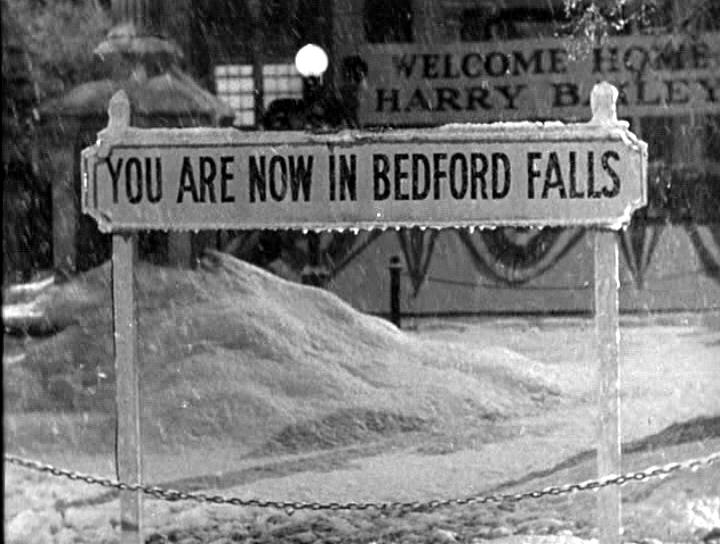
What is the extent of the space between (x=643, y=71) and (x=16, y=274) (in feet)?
16.7

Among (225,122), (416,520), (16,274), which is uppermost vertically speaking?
(225,122)

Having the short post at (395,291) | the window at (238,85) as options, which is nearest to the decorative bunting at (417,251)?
the short post at (395,291)

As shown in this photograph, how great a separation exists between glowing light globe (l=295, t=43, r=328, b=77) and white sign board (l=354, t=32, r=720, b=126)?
406 mm

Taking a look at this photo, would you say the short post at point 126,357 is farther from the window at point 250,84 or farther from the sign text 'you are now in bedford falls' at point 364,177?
the window at point 250,84

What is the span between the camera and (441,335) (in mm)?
11070

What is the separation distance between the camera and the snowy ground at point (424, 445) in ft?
26.3

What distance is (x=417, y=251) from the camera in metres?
11.7

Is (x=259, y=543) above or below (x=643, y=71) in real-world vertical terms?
below

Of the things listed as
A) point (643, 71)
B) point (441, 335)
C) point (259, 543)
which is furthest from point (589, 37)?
point (259, 543)

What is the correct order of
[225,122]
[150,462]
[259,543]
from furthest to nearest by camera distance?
[225,122] → [150,462] → [259,543]

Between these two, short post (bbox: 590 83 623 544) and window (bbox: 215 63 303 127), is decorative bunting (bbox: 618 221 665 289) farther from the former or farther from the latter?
short post (bbox: 590 83 623 544)

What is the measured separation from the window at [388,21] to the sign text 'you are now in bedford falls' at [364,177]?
5.15 metres

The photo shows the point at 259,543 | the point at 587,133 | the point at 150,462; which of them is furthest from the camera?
the point at 150,462

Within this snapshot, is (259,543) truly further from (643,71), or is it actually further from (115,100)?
(643,71)
